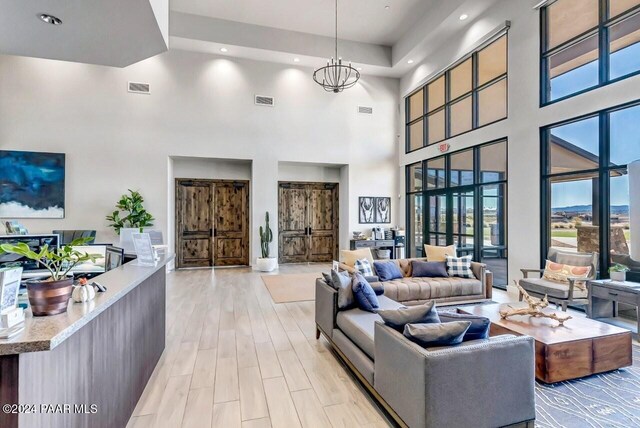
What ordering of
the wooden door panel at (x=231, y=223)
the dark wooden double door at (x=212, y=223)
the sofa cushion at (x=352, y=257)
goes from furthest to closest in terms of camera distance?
1. the wooden door panel at (x=231, y=223)
2. the dark wooden double door at (x=212, y=223)
3. the sofa cushion at (x=352, y=257)

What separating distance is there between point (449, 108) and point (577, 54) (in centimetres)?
291

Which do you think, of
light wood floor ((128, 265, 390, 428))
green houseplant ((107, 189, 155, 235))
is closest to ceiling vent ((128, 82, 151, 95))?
green houseplant ((107, 189, 155, 235))

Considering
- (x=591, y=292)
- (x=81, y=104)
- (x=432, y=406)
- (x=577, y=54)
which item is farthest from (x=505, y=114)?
(x=81, y=104)

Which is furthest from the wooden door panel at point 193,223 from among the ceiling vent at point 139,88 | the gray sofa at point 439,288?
the gray sofa at point 439,288

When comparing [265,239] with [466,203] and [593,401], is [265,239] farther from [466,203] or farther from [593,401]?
[593,401]

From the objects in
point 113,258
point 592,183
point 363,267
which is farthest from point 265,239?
point 592,183

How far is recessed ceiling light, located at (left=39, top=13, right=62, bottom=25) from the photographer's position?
2334 millimetres

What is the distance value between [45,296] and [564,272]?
19.3 ft

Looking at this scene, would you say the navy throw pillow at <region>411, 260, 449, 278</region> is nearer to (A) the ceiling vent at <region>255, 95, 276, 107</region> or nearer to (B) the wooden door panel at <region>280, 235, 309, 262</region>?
(B) the wooden door panel at <region>280, 235, 309, 262</region>

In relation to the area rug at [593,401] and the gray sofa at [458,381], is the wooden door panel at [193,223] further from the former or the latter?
the area rug at [593,401]

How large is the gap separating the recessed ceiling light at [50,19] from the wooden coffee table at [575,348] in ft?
14.9

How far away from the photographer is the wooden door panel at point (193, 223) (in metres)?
8.80

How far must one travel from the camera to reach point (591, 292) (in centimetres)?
425

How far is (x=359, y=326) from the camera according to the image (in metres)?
2.87
